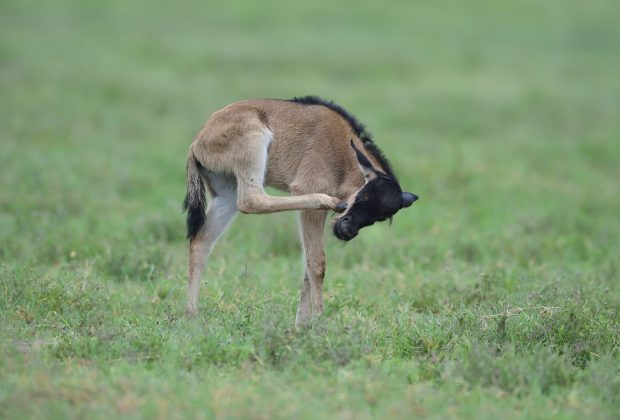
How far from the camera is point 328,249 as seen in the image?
9.41 m

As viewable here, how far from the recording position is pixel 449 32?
2630 cm

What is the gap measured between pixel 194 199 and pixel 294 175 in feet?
2.62

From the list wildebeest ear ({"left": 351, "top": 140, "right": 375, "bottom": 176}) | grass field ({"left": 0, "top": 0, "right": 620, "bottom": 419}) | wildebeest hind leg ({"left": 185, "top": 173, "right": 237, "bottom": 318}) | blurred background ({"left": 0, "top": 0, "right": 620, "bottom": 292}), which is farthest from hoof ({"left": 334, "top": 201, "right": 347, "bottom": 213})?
blurred background ({"left": 0, "top": 0, "right": 620, "bottom": 292})

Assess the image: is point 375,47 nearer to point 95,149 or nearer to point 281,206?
point 95,149

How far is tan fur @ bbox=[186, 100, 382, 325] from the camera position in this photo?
6.74 m

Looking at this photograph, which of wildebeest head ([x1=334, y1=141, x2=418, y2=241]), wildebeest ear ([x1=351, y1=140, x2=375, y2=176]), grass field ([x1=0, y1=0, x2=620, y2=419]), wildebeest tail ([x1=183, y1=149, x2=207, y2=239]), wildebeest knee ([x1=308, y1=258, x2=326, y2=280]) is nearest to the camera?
grass field ([x1=0, y1=0, x2=620, y2=419])

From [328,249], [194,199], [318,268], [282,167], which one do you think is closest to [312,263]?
[318,268]

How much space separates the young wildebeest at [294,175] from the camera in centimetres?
664

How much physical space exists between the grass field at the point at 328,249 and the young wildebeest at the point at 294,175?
0.52m

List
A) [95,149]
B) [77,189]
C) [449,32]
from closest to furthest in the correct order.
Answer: [77,189] < [95,149] < [449,32]

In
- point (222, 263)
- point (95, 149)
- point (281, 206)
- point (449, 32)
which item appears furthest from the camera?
point (449, 32)

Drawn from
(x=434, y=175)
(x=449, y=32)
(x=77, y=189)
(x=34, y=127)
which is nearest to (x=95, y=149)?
(x=34, y=127)

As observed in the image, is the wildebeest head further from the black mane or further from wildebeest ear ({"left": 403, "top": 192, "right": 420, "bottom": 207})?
the black mane

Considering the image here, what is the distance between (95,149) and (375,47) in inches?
471
